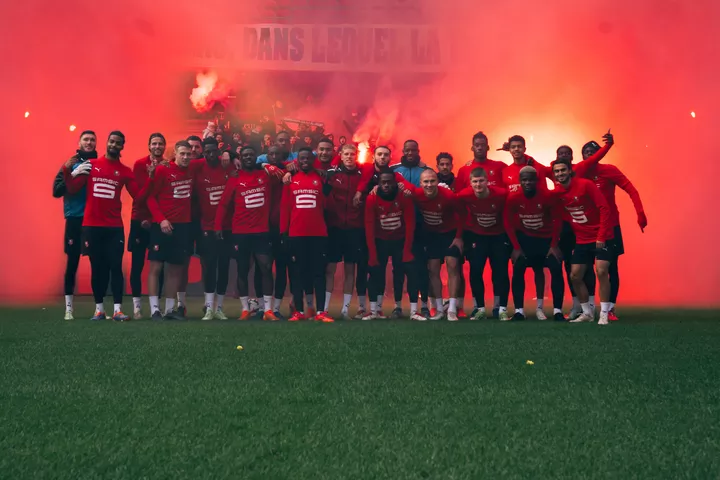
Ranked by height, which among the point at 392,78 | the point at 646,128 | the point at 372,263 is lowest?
the point at 372,263

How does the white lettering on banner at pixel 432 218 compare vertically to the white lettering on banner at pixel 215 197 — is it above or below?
below

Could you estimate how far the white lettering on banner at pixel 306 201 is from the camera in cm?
743

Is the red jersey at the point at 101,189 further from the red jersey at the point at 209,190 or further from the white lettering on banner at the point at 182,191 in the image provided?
the red jersey at the point at 209,190

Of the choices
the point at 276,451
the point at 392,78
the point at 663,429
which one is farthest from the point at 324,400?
the point at 392,78

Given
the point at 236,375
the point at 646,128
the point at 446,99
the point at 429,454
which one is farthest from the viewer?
the point at 446,99

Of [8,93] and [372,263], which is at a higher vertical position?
[8,93]

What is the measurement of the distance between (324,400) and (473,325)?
3616mm

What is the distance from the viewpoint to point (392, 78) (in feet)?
50.0

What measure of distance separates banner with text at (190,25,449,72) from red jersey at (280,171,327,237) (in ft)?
24.6

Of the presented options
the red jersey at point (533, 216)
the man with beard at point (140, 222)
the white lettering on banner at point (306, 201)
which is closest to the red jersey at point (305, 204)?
the white lettering on banner at point (306, 201)

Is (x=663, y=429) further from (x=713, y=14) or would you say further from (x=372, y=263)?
(x=713, y=14)

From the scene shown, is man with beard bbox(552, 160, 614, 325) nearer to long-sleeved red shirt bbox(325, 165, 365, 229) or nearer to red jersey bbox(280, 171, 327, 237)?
long-sleeved red shirt bbox(325, 165, 365, 229)

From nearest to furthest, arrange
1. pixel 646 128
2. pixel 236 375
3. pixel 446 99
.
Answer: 1. pixel 236 375
2. pixel 646 128
3. pixel 446 99

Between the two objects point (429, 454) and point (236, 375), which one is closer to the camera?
point (429, 454)
